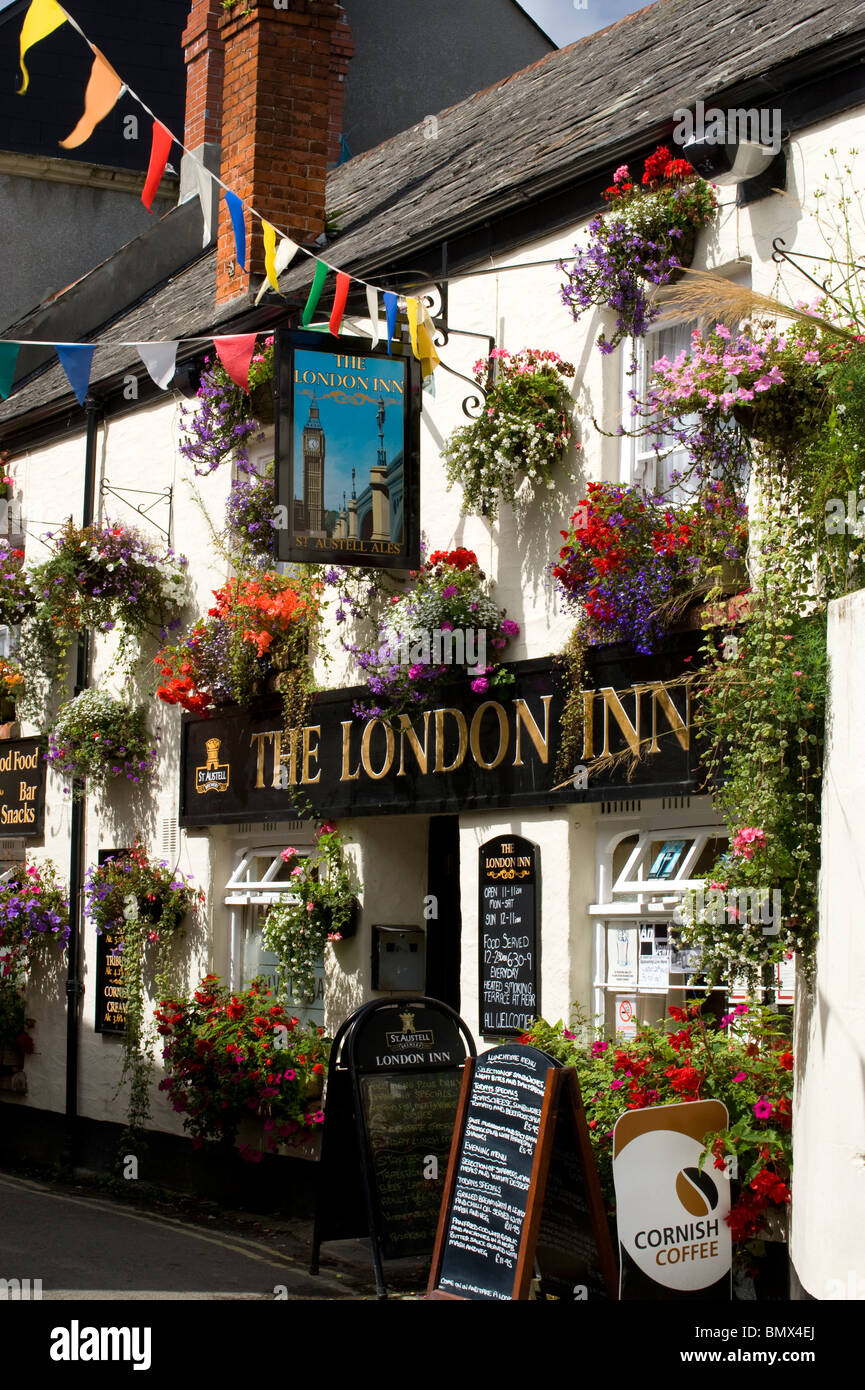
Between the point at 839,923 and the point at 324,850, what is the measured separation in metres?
4.77

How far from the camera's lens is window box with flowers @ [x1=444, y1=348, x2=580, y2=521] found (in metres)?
8.73

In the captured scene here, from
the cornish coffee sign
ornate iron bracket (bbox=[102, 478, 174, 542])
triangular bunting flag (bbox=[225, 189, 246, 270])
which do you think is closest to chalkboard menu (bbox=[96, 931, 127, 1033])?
the cornish coffee sign

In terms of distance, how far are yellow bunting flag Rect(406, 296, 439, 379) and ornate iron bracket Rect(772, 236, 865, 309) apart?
2.02 metres

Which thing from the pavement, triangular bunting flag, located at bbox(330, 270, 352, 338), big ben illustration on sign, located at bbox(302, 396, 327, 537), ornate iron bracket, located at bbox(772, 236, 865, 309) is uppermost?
triangular bunting flag, located at bbox(330, 270, 352, 338)

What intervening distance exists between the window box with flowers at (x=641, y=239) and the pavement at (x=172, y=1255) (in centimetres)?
508

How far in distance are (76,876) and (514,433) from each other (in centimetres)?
593

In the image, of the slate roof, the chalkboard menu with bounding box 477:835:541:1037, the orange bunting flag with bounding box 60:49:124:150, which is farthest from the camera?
the orange bunting flag with bounding box 60:49:124:150

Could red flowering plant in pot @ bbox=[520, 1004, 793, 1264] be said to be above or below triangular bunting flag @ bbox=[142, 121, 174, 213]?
below

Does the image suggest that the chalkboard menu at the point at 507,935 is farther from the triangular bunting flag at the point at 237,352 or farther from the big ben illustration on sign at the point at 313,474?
the triangular bunting flag at the point at 237,352

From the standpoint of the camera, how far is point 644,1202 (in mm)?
6484

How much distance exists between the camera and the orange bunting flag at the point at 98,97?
366 inches

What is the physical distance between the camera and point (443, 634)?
9008 millimetres

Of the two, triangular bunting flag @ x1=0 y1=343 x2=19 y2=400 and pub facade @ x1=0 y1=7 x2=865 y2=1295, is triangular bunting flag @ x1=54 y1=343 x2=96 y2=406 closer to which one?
triangular bunting flag @ x1=0 y1=343 x2=19 y2=400

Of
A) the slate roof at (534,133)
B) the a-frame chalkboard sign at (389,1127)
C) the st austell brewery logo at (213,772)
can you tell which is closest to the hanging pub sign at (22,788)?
the st austell brewery logo at (213,772)
